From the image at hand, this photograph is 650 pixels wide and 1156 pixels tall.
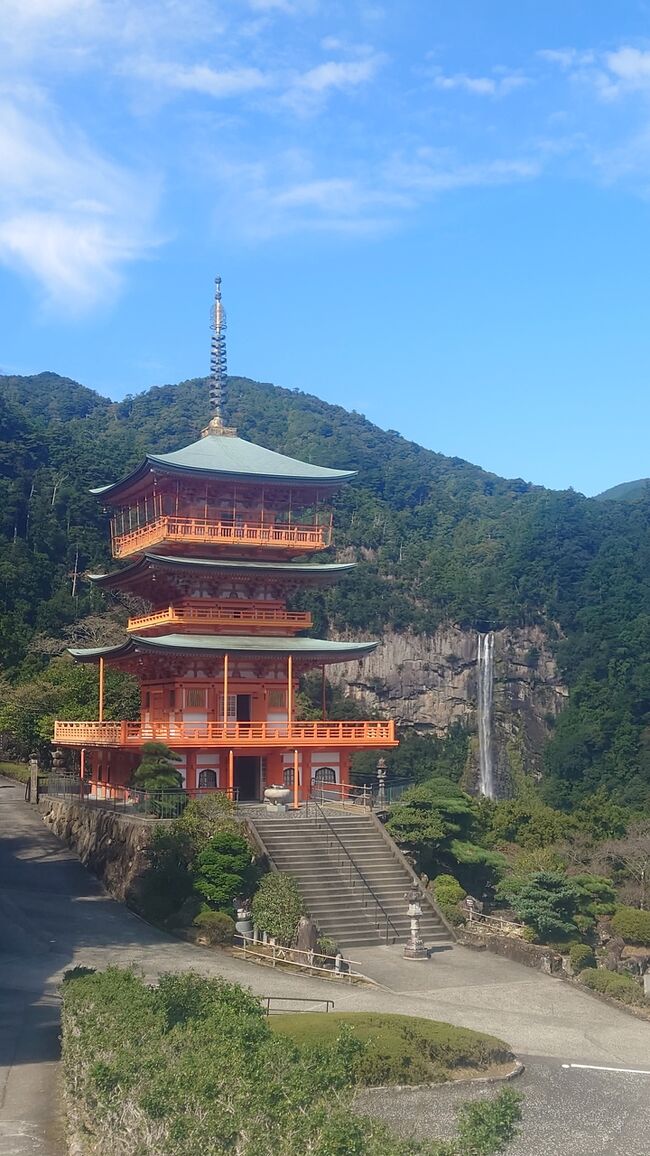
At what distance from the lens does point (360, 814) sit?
29.4 meters

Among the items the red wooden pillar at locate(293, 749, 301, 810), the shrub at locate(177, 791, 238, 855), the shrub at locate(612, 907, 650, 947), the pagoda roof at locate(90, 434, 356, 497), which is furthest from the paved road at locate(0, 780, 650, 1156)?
the pagoda roof at locate(90, 434, 356, 497)

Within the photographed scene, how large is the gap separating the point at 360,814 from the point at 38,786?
16.8 meters

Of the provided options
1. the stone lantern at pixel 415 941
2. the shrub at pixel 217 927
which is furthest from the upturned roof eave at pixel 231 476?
the stone lantern at pixel 415 941

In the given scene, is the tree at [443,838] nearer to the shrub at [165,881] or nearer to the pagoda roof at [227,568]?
the shrub at [165,881]

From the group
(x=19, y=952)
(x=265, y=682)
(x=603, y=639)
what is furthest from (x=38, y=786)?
(x=603, y=639)

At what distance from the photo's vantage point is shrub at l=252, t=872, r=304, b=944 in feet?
74.8

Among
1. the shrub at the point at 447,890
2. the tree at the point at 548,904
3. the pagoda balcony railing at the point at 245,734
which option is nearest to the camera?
the tree at the point at 548,904

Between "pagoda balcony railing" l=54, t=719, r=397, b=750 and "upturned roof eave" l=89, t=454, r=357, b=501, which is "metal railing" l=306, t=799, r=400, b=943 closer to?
"pagoda balcony railing" l=54, t=719, r=397, b=750

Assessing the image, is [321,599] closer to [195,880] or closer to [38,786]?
[38,786]

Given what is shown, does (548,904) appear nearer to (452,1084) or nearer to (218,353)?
(452,1084)

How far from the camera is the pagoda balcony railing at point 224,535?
108 feet

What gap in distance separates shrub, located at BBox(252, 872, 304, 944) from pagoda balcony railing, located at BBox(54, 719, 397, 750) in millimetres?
6994

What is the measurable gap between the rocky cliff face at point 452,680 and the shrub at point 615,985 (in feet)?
214

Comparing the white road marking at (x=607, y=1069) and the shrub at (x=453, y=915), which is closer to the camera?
the white road marking at (x=607, y=1069)
